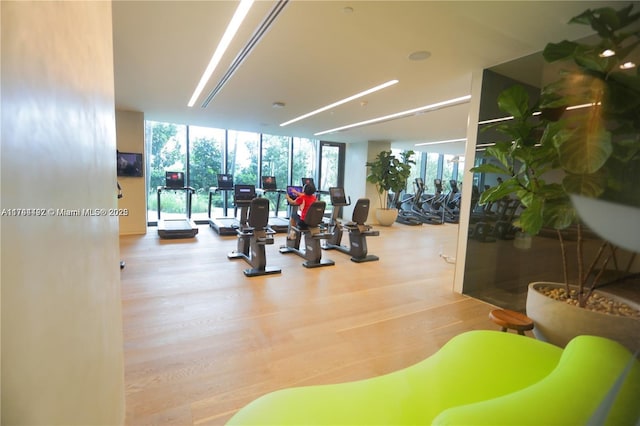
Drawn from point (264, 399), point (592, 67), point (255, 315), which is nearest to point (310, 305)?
point (255, 315)

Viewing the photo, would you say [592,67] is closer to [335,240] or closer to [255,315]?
[255,315]

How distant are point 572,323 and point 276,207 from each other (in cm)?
886

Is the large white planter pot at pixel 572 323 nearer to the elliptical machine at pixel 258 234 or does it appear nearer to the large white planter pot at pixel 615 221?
the large white planter pot at pixel 615 221

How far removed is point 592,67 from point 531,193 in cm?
92

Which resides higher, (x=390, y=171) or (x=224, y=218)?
(x=390, y=171)

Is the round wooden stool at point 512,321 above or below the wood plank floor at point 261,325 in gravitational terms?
above

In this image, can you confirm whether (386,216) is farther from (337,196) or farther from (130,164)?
(130,164)

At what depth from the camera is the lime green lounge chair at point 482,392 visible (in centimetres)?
81

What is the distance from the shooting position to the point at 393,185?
925 cm

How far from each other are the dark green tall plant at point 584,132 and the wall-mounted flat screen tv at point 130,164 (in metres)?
7.13

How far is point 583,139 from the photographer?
6.46 feet

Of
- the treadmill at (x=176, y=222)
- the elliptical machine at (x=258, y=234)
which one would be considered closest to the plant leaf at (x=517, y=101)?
the elliptical machine at (x=258, y=234)

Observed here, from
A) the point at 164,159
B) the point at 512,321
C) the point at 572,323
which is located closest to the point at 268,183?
the point at 164,159

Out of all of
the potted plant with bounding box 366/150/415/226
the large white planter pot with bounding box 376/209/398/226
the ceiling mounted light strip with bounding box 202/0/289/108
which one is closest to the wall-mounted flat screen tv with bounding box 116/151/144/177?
the ceiling mounted light strip with bounding box 202/0/289/108
